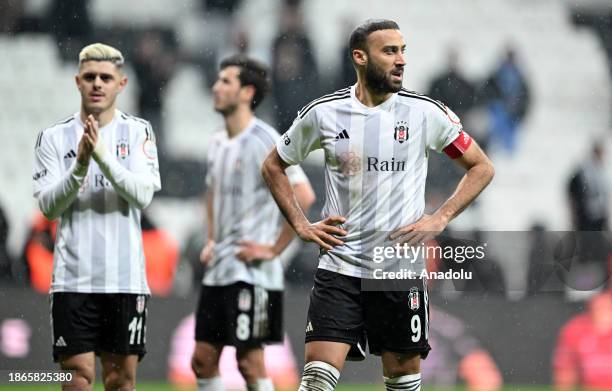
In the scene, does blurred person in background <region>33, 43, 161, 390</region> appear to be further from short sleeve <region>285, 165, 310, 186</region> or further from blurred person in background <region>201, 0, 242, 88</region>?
blurred person in background <region>201, 0, 242, 88</region>

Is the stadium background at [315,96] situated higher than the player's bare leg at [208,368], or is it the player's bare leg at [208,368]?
the stadium background at [315,96]

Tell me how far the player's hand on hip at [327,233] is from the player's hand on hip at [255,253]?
1611 millimetres

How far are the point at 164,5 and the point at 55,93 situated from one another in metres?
1.10

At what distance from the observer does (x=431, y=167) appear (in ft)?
29.1

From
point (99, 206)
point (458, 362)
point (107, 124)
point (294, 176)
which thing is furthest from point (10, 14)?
point (458, 362)

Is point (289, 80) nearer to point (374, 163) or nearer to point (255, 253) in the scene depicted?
point (255, 253)

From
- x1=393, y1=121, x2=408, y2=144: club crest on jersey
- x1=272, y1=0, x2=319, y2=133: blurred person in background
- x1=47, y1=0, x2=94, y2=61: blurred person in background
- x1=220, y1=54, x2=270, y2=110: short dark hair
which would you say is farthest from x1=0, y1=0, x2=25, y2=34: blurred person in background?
x1=393, y1=121, x2=408, y2=144: club crest on jersey

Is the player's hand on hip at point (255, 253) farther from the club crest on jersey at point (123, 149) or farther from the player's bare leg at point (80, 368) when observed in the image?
the player's bare leg at point (80, 368)

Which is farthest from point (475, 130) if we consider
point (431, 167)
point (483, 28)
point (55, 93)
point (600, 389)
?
point (55, 93)

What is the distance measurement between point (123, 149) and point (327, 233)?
4.13 ft

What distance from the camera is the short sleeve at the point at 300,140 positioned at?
18.1ft

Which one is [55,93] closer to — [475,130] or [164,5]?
[164,5]

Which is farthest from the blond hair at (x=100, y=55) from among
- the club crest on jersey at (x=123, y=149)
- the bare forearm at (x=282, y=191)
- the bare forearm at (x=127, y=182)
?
the bare forearm at (x=282, y=191)

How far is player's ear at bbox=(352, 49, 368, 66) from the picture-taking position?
5.44 m
